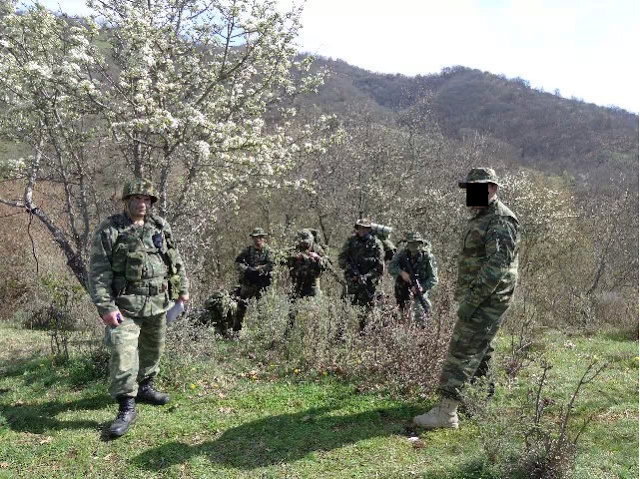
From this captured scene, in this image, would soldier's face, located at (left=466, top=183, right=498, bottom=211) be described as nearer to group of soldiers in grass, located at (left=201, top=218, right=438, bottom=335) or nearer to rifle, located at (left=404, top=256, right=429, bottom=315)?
group of soldiers in grass, located at (left=201, top=218, right=438, bottom=335)

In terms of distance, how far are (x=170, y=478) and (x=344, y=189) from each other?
12531 mm

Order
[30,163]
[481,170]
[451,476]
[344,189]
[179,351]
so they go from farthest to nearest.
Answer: [344,189], [30,163], [179,351], [481,170], [451,476]

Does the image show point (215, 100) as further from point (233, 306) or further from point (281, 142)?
point (233, 306)

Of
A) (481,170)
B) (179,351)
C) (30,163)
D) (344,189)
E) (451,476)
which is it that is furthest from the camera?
(344,189)

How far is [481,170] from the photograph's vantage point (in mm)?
4152

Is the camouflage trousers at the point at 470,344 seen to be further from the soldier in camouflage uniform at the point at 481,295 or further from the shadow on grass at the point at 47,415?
the shadow on grass at the point at 47,415

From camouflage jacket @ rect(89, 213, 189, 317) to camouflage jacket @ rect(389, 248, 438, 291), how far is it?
3.79m

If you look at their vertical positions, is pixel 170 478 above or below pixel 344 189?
below

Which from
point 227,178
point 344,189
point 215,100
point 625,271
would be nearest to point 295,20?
point 215,100

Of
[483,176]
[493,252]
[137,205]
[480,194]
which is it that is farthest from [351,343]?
[137,205]

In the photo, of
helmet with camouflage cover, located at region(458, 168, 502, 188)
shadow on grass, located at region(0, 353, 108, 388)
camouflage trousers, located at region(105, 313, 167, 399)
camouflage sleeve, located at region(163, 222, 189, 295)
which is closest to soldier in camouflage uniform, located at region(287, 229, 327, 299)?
camouflage sleeve, located at region(163, 222, 189, 295)

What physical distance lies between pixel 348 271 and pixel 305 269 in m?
0.71

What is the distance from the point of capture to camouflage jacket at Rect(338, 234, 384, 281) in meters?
7.48

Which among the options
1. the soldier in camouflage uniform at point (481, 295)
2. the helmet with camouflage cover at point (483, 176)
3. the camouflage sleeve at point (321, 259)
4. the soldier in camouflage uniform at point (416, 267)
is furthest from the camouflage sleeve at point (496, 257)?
the camouflage sleeve at point (321, 259)
